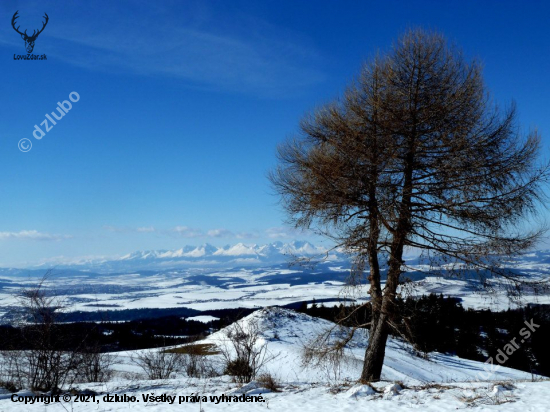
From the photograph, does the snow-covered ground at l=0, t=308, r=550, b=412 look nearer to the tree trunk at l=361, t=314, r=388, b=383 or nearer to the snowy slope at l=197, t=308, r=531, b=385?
the tree trunk at l=361, t=314, r=388, b=383

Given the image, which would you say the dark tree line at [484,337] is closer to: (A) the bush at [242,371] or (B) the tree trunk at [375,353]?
(A) the bush at [242,371]

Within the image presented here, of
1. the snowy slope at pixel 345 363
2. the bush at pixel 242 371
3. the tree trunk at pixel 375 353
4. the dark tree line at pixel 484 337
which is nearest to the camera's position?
the tree trunk at pixel 375 353

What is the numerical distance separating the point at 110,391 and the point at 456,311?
5564 cm

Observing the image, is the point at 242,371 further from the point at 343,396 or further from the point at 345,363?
the point at 345,363

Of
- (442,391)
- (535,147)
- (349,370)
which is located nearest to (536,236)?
(535,147)

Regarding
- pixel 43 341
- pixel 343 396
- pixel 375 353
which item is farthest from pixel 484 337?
pixel 43 341

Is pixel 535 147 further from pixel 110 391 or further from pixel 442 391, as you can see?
pixel 110 391

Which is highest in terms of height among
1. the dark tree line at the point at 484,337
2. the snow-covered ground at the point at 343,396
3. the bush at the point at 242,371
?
the snow-covered ground at the point at 343,396

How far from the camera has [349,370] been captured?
24000mm

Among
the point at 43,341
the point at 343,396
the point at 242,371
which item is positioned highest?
the point at 43,341

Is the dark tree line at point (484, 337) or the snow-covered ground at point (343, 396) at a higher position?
the snow-covered ground at point (343, 396)

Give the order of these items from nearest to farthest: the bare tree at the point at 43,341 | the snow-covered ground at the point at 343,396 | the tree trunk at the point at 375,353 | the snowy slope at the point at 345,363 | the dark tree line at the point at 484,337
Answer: the snow-covered ground at the point at 343,396 → the tree trunk at the point at 375,353 → the bare tree at the point at 43,341 → the snowy slope at the point at 345,363 → the dark tree line at the point at 484,337

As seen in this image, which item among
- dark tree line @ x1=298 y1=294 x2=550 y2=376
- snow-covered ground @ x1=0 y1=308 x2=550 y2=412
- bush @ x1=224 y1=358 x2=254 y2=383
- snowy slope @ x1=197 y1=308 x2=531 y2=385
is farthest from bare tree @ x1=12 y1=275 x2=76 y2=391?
dark tree line @ x1=298 y1=294 x2=550 y2=376

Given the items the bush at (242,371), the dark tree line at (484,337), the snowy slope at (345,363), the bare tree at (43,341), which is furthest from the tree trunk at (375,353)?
the dark tree line at (484,337)
